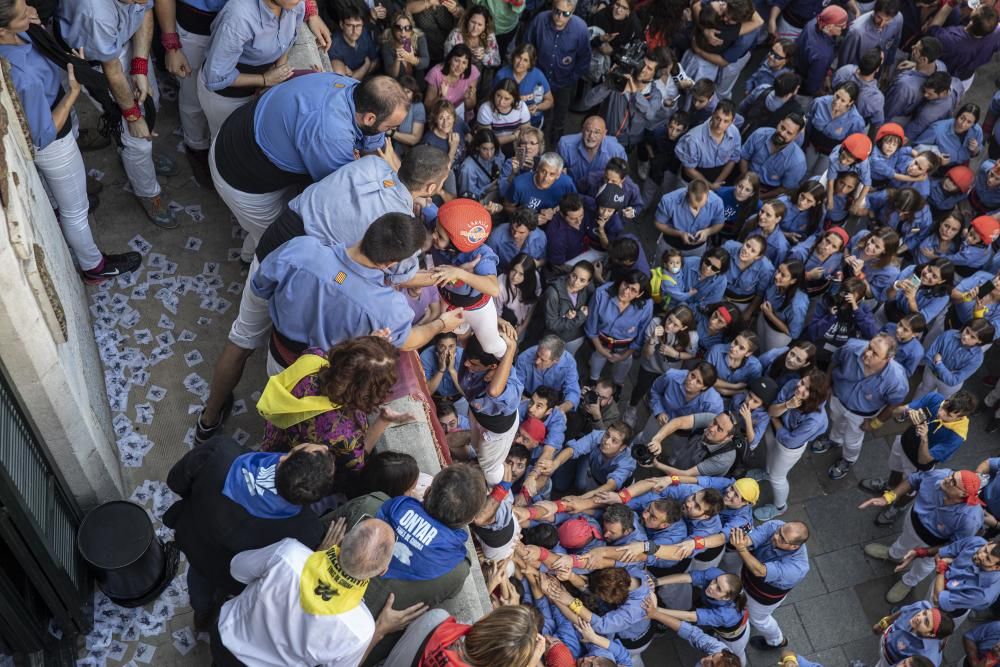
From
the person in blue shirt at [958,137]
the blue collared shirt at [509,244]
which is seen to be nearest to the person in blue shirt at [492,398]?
the blue collared shirt at [509,244]

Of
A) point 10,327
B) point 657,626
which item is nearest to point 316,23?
point 10,327

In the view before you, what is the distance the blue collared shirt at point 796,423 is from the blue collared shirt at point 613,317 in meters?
1.21

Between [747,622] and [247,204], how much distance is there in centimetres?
432

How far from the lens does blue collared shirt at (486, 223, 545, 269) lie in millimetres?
7621

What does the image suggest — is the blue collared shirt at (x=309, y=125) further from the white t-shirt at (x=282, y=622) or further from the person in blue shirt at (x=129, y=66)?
the white t-shirt at (x=282, y=622)

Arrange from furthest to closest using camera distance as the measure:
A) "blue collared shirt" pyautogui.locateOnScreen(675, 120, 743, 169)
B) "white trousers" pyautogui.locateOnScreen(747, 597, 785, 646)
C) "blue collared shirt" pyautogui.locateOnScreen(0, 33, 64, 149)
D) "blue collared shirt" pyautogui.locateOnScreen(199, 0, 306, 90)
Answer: "blue collared shirt" pyautogui.locateOnScreen(675, 120, 743, 169) < "white trousers" pyautogui.locateOnScreen(747, 597, 785, 646) < "blue collared shirt" pyautogui.locateOnScreen(199, 0, 306, 90) < "blue collared shirt" pyautogui.locateOnScreen(0, 33, 64, 149)

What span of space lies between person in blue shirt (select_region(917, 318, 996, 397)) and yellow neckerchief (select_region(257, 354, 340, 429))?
5574mm

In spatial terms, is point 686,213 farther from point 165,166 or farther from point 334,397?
point 334,397

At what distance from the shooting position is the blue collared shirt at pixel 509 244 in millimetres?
7621

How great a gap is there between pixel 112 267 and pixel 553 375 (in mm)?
3159

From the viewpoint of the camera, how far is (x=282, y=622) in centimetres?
387

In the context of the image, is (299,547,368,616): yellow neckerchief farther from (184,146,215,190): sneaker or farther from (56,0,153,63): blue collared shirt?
(184,146,215,190): sneaker

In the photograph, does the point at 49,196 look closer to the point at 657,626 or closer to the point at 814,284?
the point at 657,626

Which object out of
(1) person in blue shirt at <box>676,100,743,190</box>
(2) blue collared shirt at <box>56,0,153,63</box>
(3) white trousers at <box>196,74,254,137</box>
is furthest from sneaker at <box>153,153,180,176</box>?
(1) person in blue shirt at <box>676,100,743,190</box>
